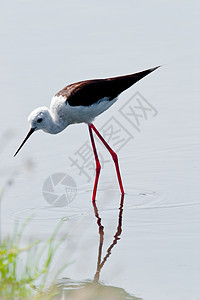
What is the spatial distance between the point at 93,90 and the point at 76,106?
249 mm

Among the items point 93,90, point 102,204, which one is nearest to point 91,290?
point 102,204

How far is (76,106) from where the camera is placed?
6410 mm

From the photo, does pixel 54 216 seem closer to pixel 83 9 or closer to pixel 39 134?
pixel 39 134

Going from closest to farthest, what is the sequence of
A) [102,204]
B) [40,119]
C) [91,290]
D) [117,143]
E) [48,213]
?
1. [91,290]
2. [48,213]
3. [102,204]
4. [40,119]
5. [117,143]

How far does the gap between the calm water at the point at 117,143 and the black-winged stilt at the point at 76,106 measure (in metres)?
0.35

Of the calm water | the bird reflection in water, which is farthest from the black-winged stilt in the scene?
the bird reflection in water

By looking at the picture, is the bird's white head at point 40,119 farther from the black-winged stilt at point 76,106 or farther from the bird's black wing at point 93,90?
the bird's black wing at point 93,90

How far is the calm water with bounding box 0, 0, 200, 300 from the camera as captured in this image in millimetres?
4949

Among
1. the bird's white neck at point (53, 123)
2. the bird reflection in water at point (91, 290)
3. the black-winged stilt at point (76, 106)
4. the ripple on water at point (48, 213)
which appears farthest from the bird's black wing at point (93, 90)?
the bird reflection in water at point (91, 290)

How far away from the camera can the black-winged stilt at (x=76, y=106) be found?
21.0 feet

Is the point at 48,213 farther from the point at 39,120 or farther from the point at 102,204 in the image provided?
the point at 39,120

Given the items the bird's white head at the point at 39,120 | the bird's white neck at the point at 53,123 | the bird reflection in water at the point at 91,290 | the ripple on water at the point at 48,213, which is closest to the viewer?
the bird reflection in water at the point at 91,290

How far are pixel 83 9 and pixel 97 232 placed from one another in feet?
18.3

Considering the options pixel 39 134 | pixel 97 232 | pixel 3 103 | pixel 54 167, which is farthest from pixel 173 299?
pixel 3 103
